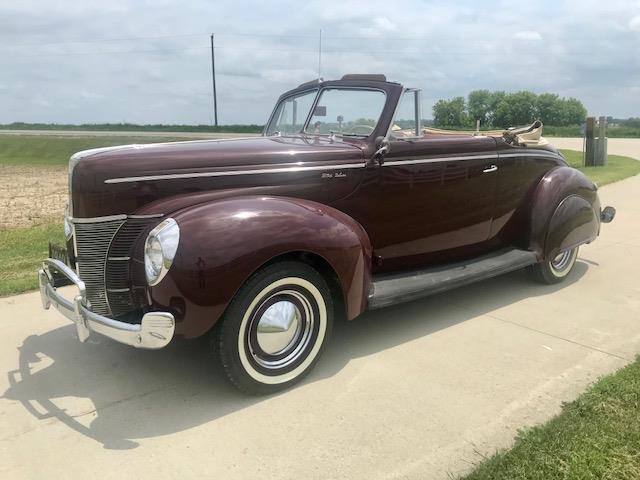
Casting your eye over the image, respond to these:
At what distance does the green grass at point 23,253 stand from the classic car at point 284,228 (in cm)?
181

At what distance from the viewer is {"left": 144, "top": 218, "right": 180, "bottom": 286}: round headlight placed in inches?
107

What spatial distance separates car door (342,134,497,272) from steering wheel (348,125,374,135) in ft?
0.69

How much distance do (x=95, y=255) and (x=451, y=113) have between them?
13.9 ft

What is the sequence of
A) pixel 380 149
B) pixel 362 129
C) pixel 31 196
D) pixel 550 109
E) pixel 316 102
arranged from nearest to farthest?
pixel 380 149 → pixel 362 129 → pixel 316 102 → pixel 31 196 → pixel 550 109

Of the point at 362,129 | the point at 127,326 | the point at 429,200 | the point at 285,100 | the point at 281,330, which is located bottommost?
the point at 281,330

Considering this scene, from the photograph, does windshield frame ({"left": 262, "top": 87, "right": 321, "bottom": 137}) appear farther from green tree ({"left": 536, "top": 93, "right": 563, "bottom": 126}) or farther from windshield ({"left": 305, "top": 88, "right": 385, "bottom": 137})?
green tree ({"left": 536, "top": 93, "right": 563, "bottom": 126})

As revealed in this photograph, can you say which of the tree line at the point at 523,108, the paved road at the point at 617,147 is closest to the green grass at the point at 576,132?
the tree line at the point at 523,108

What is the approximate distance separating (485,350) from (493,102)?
19.2 m

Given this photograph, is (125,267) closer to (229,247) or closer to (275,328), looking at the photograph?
(229,247)

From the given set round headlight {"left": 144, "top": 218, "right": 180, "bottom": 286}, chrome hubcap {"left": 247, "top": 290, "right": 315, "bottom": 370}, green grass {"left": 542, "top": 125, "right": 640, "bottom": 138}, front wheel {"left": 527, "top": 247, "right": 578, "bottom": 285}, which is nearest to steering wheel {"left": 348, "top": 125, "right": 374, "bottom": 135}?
chrome hubcap {"left": 247, "top": 290, "right": 315, "bottom": 370}

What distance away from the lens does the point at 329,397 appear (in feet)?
10.1

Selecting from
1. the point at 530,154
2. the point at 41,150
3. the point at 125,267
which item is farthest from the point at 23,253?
the point at 41,150

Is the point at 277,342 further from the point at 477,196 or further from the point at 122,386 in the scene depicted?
the point at 477,196

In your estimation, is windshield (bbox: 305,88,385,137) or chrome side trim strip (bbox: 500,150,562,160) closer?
windshield (bbox: 305,88,385,137)
